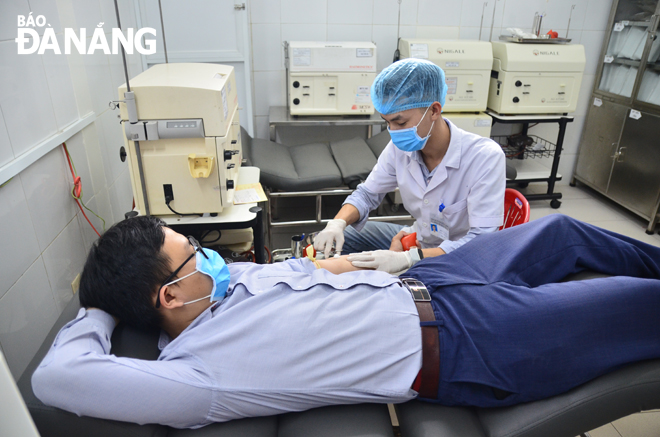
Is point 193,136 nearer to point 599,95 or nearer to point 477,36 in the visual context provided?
point 477,36

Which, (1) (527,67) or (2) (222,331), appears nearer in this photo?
(2) (222,331)

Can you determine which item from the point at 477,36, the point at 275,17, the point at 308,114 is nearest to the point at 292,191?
the point at 308,114

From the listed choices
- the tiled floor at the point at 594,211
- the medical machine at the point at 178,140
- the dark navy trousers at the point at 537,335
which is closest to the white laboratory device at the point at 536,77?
the tiled floor at the point at 594,211

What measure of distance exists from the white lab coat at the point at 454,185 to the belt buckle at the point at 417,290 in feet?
1.44

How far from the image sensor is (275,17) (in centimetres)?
327

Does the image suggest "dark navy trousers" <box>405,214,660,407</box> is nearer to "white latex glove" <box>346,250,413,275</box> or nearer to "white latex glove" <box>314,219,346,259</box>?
"white latex glove" <box>346,250,413,275</box>

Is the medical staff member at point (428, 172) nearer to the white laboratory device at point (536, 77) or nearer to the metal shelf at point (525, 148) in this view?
the white laboratory device at point (536, 77)

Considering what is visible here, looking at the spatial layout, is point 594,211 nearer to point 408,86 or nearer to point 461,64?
point 461,64

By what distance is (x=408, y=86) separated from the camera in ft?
5.06

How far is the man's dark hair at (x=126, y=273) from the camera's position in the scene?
3.51ft

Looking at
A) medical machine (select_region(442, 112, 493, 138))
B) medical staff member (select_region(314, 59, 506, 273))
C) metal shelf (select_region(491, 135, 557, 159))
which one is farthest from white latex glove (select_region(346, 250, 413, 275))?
metal shelf (select_region(491, 135, 557, 159))

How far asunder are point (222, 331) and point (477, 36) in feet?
10.9

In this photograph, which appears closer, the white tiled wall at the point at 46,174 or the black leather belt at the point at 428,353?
the black leather belt at the point at 428,353

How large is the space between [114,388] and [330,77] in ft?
8.23
